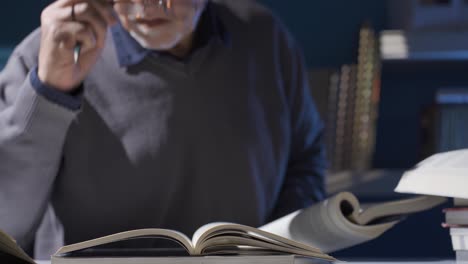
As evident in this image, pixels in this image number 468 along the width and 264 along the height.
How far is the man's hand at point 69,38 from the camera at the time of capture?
1.03 meters

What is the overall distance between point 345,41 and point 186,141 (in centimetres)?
111

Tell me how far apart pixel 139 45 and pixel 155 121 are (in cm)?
13

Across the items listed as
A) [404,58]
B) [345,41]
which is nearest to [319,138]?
[404,58]

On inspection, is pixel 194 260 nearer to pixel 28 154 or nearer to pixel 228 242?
pixel 228 242

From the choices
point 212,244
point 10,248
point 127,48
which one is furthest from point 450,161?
point 127,48

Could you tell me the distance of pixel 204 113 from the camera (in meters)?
1.27

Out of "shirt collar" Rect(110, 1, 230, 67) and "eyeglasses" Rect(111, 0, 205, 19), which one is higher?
"eyeglasses" Rect(111, 0, 205, 19)

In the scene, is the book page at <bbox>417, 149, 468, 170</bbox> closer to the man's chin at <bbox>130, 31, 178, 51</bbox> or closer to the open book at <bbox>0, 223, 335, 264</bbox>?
the open book at <bbox>0, 223, 335, 264</bbox>

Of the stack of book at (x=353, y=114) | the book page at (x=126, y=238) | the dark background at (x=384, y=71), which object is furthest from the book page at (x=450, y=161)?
the dark background at (x=384, y=71)

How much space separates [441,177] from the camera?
733mm

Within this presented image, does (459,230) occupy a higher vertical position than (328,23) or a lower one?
higher

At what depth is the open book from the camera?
637 millimetres

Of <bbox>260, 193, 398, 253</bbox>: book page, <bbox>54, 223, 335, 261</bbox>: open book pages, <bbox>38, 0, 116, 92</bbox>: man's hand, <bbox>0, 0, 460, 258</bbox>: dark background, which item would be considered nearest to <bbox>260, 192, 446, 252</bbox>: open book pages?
<bbox>260, 193, 398, 253</bbox>: book page

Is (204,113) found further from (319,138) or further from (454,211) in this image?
(454,211)
